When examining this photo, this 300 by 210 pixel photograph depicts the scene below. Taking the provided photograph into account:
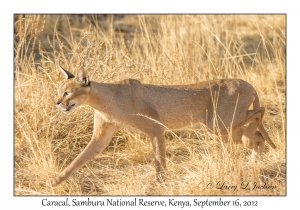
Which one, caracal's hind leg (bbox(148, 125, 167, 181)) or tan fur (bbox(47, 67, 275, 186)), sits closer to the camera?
tan fur (bbox(47, 67, 275, 186))

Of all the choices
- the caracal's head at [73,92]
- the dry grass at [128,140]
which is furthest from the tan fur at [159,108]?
the dry grass at [128,140]

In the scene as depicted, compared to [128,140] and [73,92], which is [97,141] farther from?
[128,140]

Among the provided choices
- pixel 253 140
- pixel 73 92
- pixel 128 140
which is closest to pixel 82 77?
pixel 73 92

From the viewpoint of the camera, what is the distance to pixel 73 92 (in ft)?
21.6

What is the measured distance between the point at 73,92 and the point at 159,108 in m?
1.15

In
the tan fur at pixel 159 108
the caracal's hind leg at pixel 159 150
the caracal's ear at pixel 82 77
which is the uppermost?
the caracal's ear at pixel 82 77

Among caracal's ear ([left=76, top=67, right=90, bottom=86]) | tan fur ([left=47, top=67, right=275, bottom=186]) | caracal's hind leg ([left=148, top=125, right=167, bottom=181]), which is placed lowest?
caracal's hind leg ([left=148, top=125, right=167, bottom=181])

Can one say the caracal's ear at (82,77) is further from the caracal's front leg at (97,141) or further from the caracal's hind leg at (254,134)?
the caracal's hind leg at (254,134)

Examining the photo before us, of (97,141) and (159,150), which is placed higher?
(97,141)

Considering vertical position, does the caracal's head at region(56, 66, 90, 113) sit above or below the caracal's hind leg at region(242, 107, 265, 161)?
above

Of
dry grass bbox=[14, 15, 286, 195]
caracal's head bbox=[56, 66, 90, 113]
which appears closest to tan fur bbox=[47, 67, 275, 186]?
caracal's head bbox=[56, 66, 90, 113]

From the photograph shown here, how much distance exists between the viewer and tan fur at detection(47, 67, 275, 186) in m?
6.78

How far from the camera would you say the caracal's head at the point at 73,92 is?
6.57 meters

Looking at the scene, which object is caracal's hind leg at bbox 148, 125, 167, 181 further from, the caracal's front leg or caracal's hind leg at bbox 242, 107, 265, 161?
caracal's hind leg at bbox 242, 107, 265, 161
